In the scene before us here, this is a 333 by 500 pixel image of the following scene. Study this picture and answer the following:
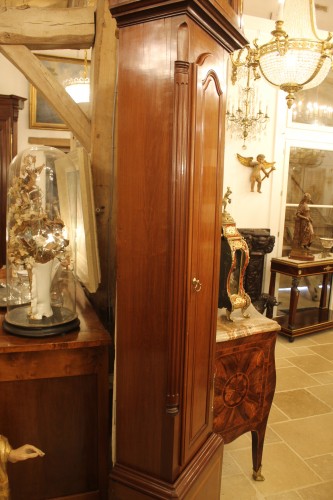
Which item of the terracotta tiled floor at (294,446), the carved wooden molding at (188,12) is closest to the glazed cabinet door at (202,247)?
the carved wooden molding at (188,12)

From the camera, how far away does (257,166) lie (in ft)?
15.7

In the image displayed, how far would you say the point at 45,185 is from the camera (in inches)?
74.9

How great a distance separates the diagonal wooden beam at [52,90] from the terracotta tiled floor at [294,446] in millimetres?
2050

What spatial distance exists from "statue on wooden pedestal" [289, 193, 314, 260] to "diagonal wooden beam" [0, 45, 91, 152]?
301 centimetres

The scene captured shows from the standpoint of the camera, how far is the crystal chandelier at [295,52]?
260 centimetres

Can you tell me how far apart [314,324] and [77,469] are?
12.0 feet

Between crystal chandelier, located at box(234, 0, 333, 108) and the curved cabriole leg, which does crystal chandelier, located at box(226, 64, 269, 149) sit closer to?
crystal chandelier, located at box(234, 0, 333, 108)

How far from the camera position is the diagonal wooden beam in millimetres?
2230

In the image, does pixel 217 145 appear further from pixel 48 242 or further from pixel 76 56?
pixel 76 56

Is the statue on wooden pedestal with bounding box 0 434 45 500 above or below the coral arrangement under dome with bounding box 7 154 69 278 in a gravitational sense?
below

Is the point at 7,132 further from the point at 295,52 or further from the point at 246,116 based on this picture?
the point at 295,52

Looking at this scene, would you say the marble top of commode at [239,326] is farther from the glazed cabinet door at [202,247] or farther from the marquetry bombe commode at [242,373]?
the glazed cabinet door at [202,247]

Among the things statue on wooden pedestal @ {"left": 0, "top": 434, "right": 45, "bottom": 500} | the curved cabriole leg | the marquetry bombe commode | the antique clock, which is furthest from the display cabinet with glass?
statue on wooden pedestal @ {"left": 0, "top": 434, "right": 45, "bottom": 500}

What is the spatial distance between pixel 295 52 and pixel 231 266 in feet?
5.20
